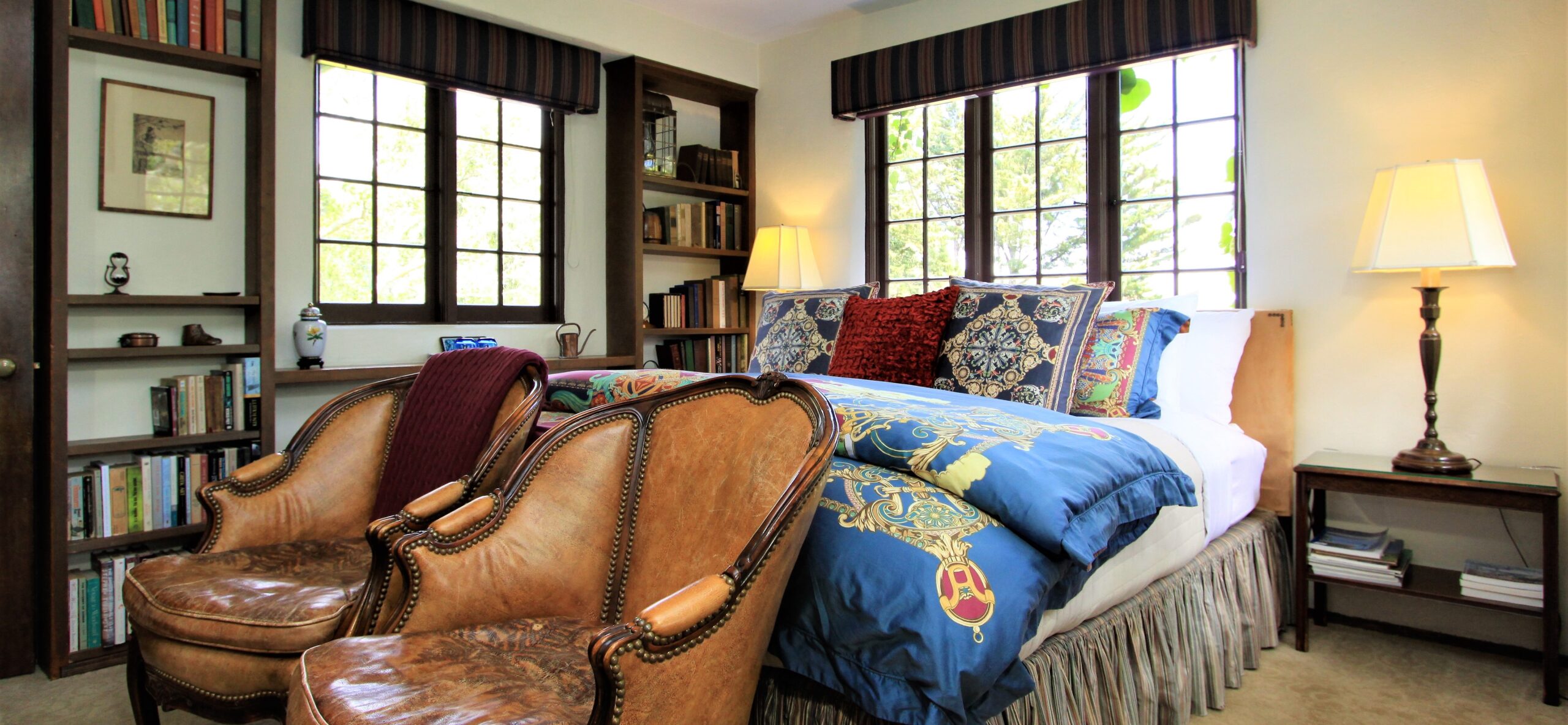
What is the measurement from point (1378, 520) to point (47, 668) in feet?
14.1

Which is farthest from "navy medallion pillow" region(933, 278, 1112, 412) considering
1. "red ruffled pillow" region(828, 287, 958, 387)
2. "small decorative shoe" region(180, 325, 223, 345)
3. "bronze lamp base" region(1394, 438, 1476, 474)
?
"small decorative shoe" region(180, 325, 223, 345)

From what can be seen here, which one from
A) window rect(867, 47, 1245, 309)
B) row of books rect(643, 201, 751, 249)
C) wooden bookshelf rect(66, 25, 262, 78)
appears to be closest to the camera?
wooden bookshelf rect(66, 25, 262, 78)

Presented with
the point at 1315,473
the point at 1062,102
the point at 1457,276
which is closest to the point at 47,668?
the point at 1315,473

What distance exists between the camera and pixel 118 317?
2.89 m

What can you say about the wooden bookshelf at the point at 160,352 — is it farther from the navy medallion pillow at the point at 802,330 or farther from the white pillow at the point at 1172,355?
the white pillow at the point at 1172,355

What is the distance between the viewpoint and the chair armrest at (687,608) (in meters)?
1.09

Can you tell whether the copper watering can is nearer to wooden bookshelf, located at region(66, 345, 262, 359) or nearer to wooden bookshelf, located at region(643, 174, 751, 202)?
wooden bookshelf, located at region(643, 174, 751, 202)

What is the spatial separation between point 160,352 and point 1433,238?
3.92 m

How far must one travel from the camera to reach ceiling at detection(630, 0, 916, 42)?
4273 mm

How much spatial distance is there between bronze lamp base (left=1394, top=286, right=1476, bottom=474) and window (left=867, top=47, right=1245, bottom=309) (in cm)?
70

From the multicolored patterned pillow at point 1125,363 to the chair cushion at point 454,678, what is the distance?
69.7 inches

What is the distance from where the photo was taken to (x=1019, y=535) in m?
1.46

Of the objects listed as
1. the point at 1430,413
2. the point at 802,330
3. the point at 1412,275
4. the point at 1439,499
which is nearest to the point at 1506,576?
the point at 1439,499

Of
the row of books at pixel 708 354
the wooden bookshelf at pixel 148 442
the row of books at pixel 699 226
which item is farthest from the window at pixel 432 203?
the wooden bookshelf at pixel 148 442
